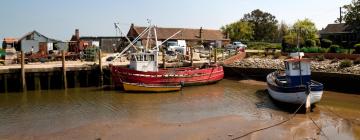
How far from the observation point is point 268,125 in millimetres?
18000

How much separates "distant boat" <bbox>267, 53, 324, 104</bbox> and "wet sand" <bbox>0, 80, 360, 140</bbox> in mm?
713

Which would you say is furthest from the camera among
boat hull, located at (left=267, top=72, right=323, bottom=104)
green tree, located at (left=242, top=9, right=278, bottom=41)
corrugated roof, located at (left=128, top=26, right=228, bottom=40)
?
green tree, located at (left=242, top=9, right=278, bottom=41)

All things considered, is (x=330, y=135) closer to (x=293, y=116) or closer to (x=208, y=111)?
(x=293, y=116)

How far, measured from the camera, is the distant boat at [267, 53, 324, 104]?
802 inches

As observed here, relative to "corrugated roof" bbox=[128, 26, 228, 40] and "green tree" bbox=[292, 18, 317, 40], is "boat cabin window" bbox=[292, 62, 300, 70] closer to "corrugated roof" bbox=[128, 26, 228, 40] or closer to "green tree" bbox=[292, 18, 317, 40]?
"corrugated roof" bbox=[128, 26, 228, 40]

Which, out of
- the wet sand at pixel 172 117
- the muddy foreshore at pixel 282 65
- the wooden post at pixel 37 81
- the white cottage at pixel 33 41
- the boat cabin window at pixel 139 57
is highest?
the white cottage at pixel 33 41

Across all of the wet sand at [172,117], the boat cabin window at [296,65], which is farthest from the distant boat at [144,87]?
the boat cabin window at [296,65]

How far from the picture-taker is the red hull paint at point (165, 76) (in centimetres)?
2820

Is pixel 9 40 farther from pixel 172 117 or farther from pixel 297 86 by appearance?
pixel 297 86

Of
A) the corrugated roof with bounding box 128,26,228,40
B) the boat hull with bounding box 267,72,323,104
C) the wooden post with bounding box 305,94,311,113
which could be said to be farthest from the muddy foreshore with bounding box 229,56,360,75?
the corrugated roof with bounding box 128,26,228,40

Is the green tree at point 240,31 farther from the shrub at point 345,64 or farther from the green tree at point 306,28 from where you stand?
the shrub at point 345,64

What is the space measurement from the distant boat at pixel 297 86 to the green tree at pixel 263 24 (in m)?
67.1

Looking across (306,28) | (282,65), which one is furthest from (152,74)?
(306,28)

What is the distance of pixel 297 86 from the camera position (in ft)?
67.2
